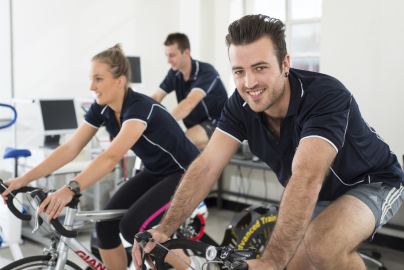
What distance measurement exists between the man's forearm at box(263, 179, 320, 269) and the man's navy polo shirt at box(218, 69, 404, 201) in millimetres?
192

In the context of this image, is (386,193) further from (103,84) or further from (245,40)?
(103,84)

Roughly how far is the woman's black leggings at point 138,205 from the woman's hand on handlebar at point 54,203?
46 cm

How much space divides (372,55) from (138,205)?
2454 mm

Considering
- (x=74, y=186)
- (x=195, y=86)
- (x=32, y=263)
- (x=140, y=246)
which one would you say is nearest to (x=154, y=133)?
(x=74, y=186)

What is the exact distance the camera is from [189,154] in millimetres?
2654

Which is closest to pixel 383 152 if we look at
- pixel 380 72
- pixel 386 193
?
pixel 386 193

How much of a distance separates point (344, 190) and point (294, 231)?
631 millimetres

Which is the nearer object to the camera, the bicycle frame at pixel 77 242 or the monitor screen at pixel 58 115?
the bicycle frame at pixel 77 242

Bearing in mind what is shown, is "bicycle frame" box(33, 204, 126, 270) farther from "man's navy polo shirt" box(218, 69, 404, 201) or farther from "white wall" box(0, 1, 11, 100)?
"white wall" box(0, 1, 11, 100)

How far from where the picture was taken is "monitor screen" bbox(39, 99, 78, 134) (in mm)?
4418

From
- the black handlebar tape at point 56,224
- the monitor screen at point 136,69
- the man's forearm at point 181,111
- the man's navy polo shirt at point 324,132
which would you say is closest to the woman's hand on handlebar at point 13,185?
the black handlebar tape at point 56,224

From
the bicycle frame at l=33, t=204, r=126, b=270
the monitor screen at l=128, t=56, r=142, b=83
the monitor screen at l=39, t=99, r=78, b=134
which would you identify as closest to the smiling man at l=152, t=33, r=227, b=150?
the monitor screen at l=39, t=99, r=78, b=134

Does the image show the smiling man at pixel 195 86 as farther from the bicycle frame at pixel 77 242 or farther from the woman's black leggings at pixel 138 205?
the bicycle frame at pixel 77 242

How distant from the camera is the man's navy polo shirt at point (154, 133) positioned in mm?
2477
